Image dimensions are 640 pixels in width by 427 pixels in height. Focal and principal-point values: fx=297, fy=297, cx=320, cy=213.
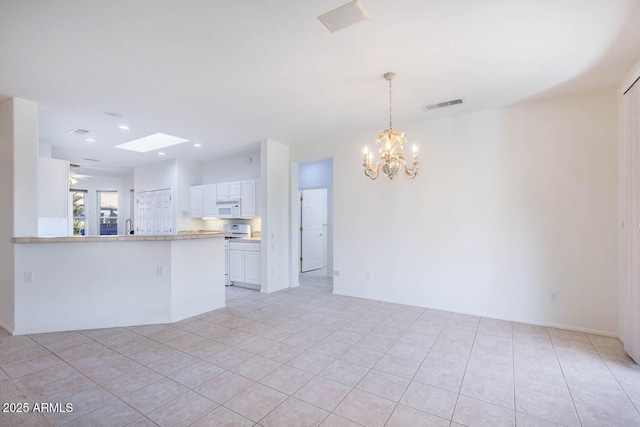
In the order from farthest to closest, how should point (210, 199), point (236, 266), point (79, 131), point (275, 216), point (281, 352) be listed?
point (210, 199)
point (236, 266)
point (275, 216)
point (79, 131)
point (281, 352)

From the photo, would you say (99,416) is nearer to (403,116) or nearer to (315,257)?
(403,116)

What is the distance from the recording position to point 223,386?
230 cm

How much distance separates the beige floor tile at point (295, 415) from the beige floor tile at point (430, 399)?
63cm

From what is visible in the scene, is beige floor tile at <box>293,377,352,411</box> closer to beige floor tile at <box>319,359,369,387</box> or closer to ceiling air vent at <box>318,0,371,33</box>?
beige floor tile at <box>319,359,369,387</box>

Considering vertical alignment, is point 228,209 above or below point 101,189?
below

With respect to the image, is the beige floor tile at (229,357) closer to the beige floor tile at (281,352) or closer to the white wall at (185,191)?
the beige floor tile at (281,352)

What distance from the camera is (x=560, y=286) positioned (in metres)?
3.50

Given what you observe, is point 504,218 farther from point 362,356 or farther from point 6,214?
point 6,214

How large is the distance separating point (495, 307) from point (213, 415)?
11.6ft

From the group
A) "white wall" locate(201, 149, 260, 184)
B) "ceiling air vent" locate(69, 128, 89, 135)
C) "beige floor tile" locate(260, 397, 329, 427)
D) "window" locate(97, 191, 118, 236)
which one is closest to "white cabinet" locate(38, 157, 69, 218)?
"ceiling air vent" locate(69, 128, 89, 135)

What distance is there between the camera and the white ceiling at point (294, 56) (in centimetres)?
204

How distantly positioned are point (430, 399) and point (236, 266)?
174 inches

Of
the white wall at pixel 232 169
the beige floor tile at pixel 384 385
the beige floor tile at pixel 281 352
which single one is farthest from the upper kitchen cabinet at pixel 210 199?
the beige floor tile at pixel 384 385

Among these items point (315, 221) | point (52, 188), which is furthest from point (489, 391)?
point (52, 188)
